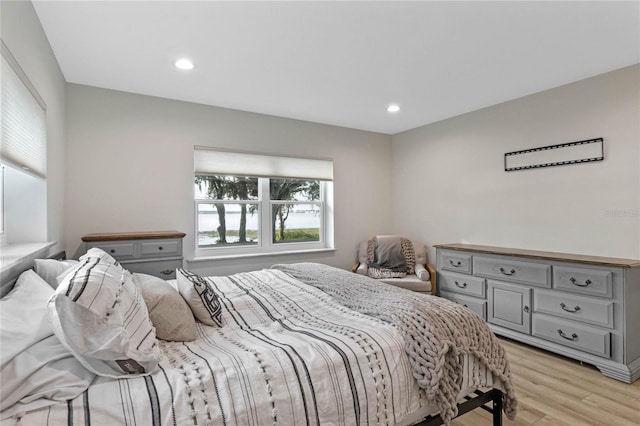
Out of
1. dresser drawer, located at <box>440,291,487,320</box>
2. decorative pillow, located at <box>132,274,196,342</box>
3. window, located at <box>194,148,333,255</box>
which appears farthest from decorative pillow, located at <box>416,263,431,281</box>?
decorative pillow, located at <box>132,274,196,342</box>

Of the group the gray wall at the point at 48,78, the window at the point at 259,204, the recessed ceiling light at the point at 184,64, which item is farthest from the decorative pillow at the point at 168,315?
the window at the point at 259,204

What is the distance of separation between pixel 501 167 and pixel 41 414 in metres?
4.16

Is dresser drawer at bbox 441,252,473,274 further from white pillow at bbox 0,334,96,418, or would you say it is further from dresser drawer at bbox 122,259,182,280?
white pillow at bbox 0,334,96,418

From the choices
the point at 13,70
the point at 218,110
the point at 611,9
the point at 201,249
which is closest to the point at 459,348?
the point at 611,9

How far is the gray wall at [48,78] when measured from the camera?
5.38 ft

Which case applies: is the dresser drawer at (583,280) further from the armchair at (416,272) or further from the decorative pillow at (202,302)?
the decorative pillow at (202,302)

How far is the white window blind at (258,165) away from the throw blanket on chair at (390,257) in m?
1.15

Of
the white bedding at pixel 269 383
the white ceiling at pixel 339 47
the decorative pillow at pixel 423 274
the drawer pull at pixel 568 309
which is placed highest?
the white ceiling at pixel 339 47

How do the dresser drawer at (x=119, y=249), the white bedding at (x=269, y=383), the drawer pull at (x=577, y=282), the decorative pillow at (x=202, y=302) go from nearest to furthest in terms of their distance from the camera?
the white bedding at (x=269, y=383) < the decorative pillow at (x=202, y=302) < the drawer pull at (x=577, y=282) < the dresser drawer at (x=119, y=249)

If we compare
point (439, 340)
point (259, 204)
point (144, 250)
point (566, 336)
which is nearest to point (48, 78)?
point (144, 250)

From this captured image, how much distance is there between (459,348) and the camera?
5.05 feet

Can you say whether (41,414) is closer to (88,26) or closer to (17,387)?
(17,387)

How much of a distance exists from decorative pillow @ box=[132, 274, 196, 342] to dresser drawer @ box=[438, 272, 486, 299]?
119 inches

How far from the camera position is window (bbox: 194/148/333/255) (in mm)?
3826
